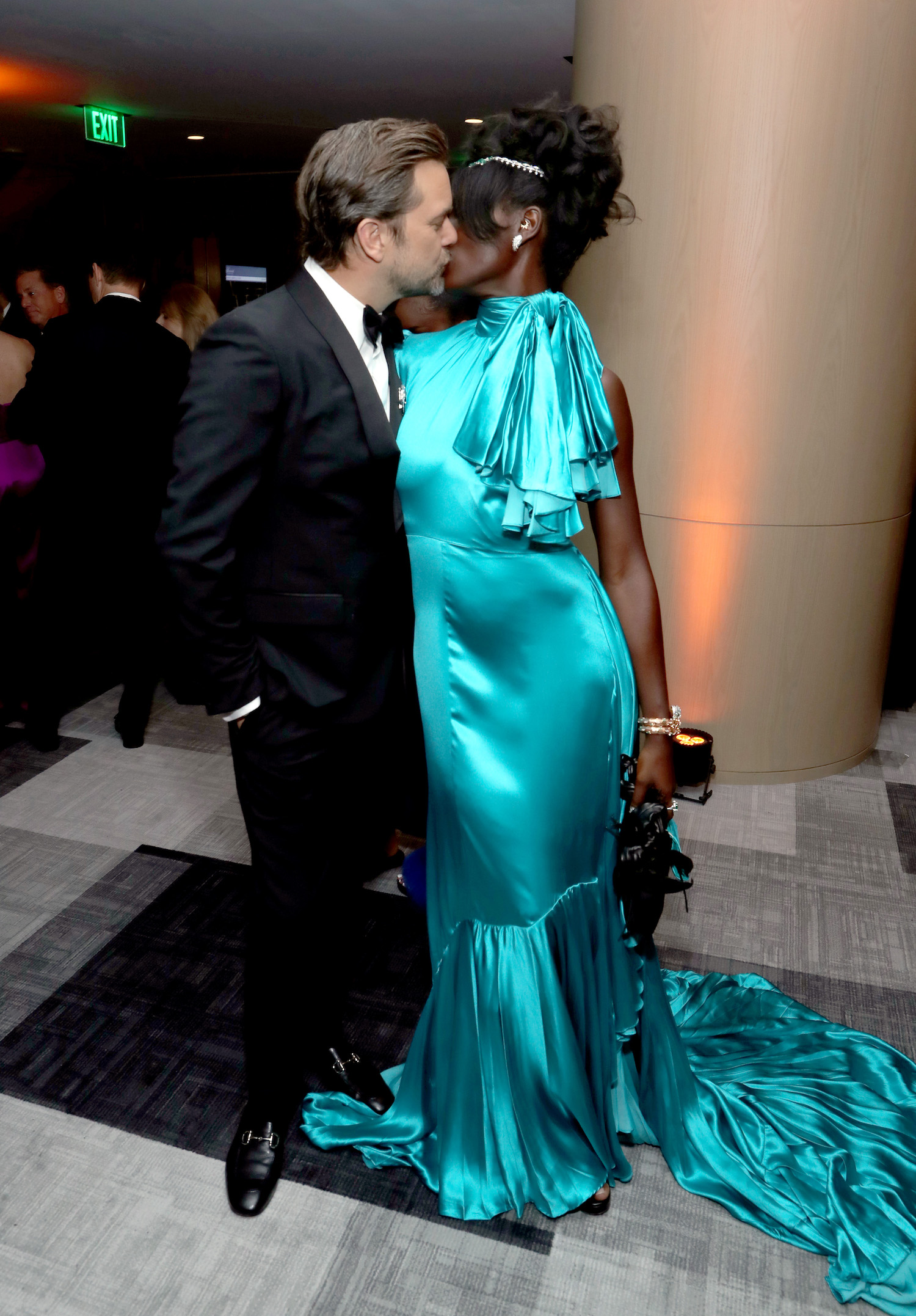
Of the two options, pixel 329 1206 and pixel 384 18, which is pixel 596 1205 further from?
pixel 384 18

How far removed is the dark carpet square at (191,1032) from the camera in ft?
6.33

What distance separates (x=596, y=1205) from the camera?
5.93 feet

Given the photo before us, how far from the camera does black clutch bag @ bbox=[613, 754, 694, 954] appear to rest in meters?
1.68

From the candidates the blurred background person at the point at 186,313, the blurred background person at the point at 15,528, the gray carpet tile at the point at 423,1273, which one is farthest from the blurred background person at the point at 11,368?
the gray carpet tile at the point at 423,1273

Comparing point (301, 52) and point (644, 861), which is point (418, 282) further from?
point (301, 52)

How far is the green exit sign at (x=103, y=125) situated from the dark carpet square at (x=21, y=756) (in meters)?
6.43

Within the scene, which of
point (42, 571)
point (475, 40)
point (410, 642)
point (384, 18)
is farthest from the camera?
point (475, 40)

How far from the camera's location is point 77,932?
260 cm

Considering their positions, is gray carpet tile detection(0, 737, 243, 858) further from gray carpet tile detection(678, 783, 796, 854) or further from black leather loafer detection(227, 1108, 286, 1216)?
gray carpet tile detection(678, 783, 796, 854)

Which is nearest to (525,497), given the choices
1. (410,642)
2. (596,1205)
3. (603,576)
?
(603,576)

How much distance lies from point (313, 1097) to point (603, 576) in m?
1.15

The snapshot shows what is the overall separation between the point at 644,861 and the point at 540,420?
717mm

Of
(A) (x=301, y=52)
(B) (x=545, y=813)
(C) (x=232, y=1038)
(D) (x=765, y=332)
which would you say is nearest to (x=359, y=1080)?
(C) (x=232, y=1038)

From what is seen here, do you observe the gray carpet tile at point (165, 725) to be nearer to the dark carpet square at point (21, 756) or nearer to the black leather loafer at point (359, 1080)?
the dark carpet square at point (21, 756)
